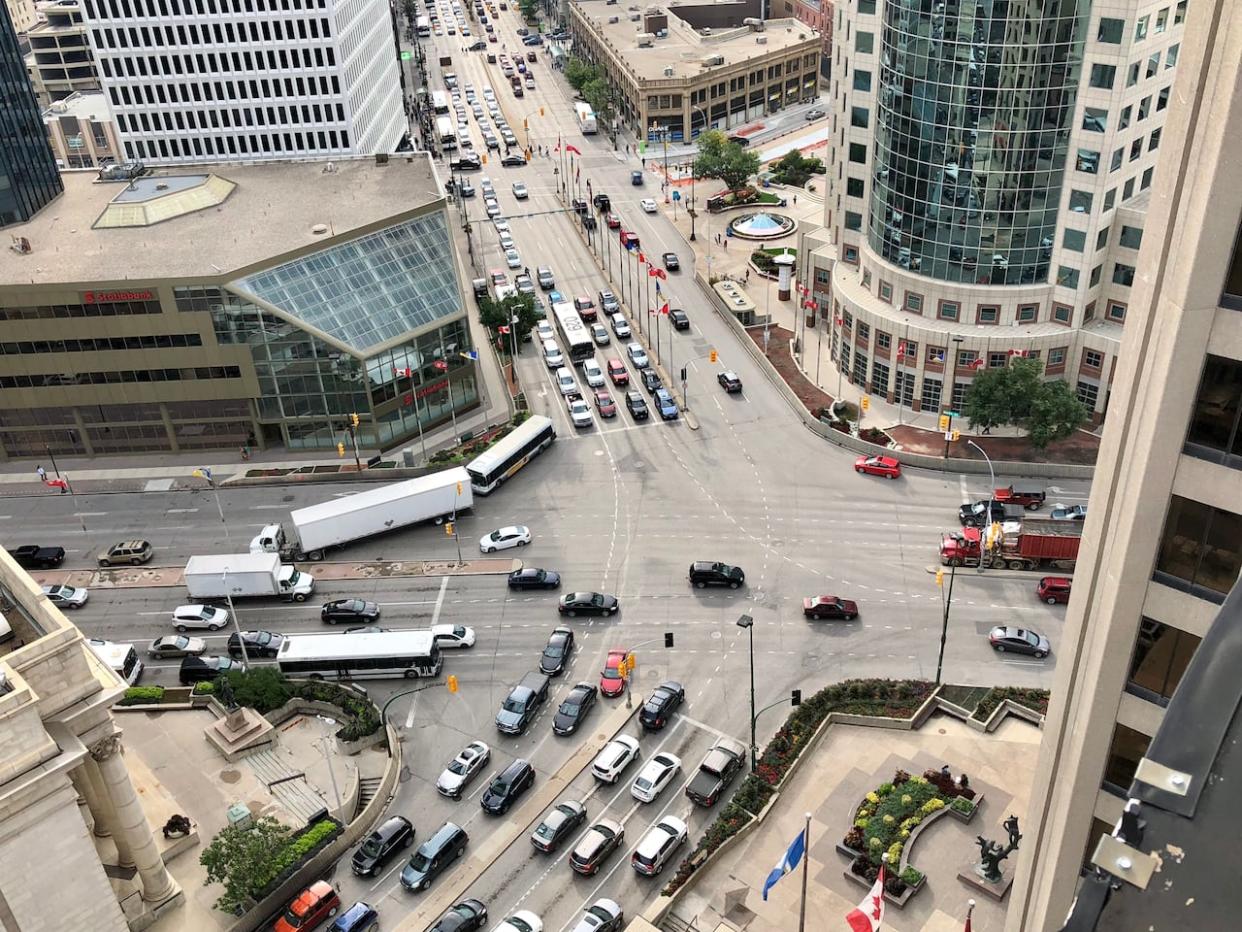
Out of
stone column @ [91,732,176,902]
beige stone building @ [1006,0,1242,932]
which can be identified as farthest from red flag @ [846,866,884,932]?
stone column @ [91,732,176,902]

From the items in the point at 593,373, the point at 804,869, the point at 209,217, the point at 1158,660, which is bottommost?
the point at 593,373

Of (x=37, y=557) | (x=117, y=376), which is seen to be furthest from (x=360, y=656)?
(x=117, y=376)

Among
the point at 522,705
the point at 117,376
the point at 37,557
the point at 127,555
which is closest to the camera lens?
the point at 522,705

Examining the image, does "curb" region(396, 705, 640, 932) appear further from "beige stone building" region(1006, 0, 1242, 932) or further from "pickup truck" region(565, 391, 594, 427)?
"pickup truck" region(565, 391, 594, 427)

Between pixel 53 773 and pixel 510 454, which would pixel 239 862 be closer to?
pixel 53 773

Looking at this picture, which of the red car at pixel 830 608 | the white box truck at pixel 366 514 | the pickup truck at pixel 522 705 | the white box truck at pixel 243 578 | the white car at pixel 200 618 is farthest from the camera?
the white box truck at pixel 366 514

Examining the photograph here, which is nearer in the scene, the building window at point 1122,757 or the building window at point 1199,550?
the building window at point 1199,550

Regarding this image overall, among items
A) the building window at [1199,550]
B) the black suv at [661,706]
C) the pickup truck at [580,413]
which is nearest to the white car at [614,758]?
the black suv at [661,706]

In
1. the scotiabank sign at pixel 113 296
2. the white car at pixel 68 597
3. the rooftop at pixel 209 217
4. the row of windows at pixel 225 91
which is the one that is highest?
the row of windows at pixel 225 91

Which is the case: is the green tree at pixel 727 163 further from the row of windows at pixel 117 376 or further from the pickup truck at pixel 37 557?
the pickup truck at pixel 37 557
